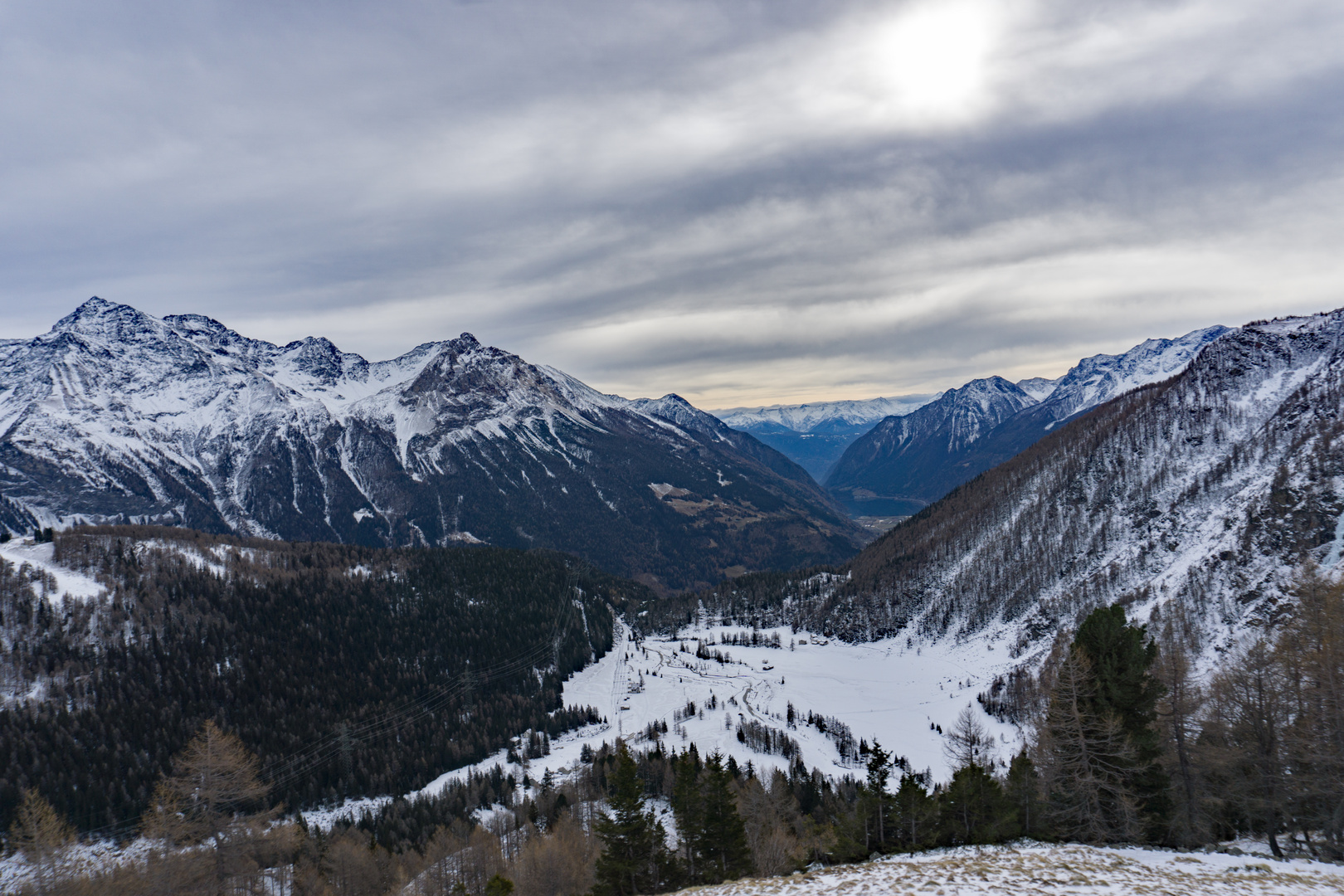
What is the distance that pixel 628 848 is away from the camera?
52.7 m

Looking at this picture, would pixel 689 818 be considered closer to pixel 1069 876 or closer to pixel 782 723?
pixel 1069 876

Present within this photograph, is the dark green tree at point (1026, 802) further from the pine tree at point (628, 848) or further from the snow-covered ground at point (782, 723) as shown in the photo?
the snow-covered ground at point (782, 723)

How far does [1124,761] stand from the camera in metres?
40.6

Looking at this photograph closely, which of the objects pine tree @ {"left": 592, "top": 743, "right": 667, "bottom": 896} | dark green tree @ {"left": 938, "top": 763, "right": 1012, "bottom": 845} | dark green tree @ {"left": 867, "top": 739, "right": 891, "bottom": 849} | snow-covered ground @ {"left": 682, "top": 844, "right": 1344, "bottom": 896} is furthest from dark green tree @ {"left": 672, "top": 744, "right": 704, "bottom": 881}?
snow-covered ground @ {"left": 682, "top": 844, "right": 1344, "bottom": 896}

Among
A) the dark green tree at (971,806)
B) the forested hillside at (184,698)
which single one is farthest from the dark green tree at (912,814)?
the forested hillside at (184,698)

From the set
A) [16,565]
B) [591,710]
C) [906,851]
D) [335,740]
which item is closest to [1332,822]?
[906,851]

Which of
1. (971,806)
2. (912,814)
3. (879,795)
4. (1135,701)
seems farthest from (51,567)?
(1135,701)

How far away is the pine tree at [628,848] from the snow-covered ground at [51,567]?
186035 millimetres

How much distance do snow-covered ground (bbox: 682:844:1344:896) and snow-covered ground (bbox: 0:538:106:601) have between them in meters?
205

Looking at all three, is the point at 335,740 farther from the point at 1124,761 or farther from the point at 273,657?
the point at 1124,761

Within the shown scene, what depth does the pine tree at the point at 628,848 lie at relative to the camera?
51.2 meters

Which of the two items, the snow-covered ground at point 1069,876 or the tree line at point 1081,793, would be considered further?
the tree line at point 1081,793

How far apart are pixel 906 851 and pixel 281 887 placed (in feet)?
249

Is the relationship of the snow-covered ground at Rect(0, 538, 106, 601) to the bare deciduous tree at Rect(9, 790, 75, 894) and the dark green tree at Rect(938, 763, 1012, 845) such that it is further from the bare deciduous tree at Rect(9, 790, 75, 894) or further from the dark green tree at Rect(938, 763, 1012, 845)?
the dark green tree at Rect(938, 763, 1012, 845)
